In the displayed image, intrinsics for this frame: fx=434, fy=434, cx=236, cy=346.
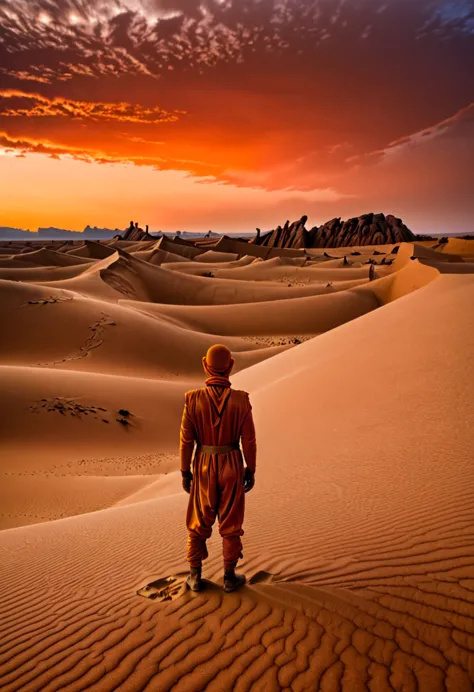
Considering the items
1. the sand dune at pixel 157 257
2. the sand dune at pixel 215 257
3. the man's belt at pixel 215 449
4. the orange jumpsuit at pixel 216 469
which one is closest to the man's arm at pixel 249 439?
the orange jumpsuit at pixel 216 469

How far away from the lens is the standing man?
3.07 m

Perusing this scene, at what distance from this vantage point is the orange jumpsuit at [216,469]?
3.06 meters

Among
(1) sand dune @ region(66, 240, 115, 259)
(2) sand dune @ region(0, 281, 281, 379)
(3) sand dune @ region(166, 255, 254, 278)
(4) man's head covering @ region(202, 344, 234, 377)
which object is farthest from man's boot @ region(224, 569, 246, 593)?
(1) sand dune @ region(66, 240, 115, 259)

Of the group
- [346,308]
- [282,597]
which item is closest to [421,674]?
[282,597]

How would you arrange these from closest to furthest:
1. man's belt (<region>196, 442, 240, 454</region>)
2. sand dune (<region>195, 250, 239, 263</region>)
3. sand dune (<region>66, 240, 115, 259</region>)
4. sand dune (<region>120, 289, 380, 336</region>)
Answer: man's belt (<region>196, 442, 240, 454</region>), sand dune (<region>120, 289, 380, 336</region>), sand dune (<region>195, 250, 239, 263</region>), sand dune (<region>66, 240, 115, 259</region>)

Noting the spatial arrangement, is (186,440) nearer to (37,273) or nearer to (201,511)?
(201,511)

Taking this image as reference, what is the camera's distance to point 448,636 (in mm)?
2488

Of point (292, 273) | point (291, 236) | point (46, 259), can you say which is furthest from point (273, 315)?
point (291, 236)

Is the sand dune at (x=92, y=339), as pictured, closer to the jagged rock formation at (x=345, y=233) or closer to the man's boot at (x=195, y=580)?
the man's boot at (x=195, y=580)

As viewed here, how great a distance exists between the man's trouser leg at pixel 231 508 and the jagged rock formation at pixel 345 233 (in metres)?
94.3

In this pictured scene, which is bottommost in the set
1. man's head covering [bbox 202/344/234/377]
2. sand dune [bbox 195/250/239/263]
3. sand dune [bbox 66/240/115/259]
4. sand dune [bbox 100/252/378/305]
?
man's head covering [bbox 202/344/234/377]

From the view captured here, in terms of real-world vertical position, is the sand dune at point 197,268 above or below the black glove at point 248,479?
above

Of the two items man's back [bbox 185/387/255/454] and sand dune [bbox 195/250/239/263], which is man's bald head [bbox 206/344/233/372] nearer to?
man's back [bbox 185/387/255/454]

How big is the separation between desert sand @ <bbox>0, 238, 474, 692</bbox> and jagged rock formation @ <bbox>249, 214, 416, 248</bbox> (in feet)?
260
